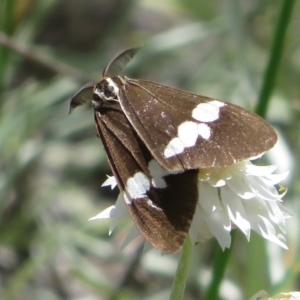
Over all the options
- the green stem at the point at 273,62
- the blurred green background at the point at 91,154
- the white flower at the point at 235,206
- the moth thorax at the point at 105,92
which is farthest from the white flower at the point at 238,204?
the blurred green background at the point at 91,154

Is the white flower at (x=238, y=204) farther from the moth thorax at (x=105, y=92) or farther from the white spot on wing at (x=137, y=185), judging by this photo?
the moth thorax at (x=105, y=92)

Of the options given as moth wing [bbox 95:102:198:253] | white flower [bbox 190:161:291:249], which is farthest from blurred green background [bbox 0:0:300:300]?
moth wing [bbox 95:102:198:253]

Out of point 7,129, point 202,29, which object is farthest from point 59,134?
point 202,29

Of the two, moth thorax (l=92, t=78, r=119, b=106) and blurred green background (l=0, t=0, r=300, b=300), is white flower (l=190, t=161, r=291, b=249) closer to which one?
moth thorax (l=92, t=78, r=119, b=106)

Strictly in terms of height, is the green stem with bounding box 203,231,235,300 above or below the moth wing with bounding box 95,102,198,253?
below

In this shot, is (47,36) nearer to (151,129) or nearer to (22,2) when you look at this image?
(22,2)

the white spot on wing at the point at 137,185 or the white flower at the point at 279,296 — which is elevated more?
the white spot on wing at the point at 137,185

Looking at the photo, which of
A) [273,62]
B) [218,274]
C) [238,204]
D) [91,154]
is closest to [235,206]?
[238,204]

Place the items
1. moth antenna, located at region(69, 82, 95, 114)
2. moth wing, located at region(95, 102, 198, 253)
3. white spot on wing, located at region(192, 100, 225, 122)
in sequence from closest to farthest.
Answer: moth wing, located at region(95, 102, 198, 253) → white spot on wing, located at region(192, 100, 225, 122) → moth antenna, located at region(69, 82, 95, 114)
